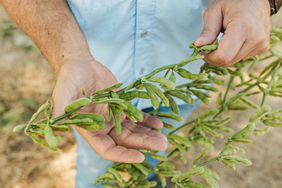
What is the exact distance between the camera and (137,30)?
3.52 feet

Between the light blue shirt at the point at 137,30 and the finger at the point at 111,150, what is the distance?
31cm

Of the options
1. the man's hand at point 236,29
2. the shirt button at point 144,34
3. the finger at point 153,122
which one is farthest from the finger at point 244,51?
the shirt button at point 144,34

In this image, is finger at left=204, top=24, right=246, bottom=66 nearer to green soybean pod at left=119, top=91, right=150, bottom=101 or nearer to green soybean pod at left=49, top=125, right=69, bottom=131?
green soybean pod at left=119, top=91, right=150, bottom=101

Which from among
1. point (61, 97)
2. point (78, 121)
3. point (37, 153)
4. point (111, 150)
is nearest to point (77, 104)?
point (78, 121)

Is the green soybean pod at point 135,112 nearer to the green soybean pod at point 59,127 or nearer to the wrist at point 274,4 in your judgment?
the green soybean pod at point 59,127

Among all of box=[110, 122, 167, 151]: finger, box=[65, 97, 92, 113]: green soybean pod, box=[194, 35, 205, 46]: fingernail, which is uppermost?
box=[65, 97, 92, 113]: green soybean pod

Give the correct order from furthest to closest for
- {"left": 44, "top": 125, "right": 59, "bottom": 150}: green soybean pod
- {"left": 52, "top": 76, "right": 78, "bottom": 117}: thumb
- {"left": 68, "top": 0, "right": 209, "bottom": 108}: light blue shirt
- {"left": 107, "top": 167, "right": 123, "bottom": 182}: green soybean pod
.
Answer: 1. {"left": 68, "top": 0, "right": 209, "bottom": 108}: light blue shirt
2. {"left": 107, "top": 167, "right": 123, "bottom": 182}: green soybean pod
3. {"left": 52, "top": 76, "right": 78, "bottom": 117}: thumb
4. {"left": 44, "top": 125, "right": 59, "bottom": 150}: green soybean pod

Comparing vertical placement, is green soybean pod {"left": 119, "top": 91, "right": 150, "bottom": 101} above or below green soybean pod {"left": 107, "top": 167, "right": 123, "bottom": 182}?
above

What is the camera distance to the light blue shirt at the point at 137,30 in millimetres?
1037

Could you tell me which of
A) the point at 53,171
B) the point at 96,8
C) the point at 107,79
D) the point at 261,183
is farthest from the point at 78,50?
the point at 261,183

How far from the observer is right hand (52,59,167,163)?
80cm

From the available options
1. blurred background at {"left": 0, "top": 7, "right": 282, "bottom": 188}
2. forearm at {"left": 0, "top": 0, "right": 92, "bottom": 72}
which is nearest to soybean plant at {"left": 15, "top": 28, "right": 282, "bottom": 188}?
forearm at {"left": 0, "top": 0, "right": 92, "bottom": 72}

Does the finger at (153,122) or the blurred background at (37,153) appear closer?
the finger at (153,122)

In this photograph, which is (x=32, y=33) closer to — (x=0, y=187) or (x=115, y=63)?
(x=115, y=63)
